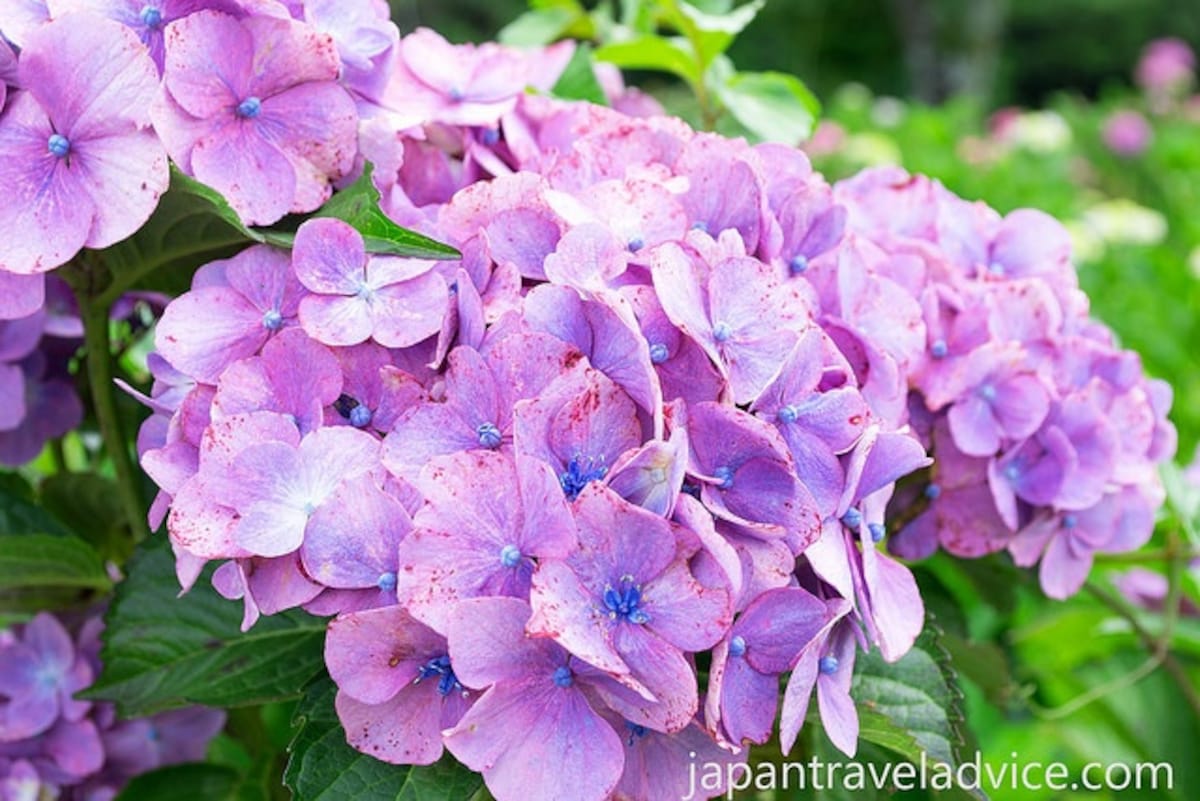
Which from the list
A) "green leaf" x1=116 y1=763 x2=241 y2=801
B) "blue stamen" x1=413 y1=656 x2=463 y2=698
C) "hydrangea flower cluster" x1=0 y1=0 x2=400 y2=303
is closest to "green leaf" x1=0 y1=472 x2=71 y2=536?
"green leaf" x1=116 y1=763 x2=241 y2=801

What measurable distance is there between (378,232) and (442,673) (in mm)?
186

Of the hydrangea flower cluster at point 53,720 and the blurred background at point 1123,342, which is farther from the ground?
the hydrangea flower cluster at point 53,720

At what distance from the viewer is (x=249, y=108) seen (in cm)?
60

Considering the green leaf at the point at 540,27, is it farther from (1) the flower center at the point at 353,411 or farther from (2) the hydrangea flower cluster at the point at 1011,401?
(1) the flower center at the point at 353,411

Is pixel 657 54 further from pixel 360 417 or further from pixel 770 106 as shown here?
pixel 360 417

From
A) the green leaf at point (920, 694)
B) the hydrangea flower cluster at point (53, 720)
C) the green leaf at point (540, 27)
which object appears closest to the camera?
the green leaf at point (920, 694)

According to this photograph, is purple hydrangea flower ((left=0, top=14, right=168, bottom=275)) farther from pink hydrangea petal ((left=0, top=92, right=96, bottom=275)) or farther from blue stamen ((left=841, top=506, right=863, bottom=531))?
A: blue stamen ((left=841, top=506, right=863, bottom=531))

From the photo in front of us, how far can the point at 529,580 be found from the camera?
52 cm

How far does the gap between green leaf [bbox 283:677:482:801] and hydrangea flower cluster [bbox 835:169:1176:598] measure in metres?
0.33

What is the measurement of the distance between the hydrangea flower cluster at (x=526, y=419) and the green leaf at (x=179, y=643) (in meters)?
0.12

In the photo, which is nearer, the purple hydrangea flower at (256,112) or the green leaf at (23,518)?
the purple hydrangea flower at (256,112)

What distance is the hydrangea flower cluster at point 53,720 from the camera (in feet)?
2.64

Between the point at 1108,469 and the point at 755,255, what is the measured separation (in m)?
0.25

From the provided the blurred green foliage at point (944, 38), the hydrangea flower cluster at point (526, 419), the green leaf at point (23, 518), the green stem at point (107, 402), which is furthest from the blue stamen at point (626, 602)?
the blurred green foliage at point (944, 38)
